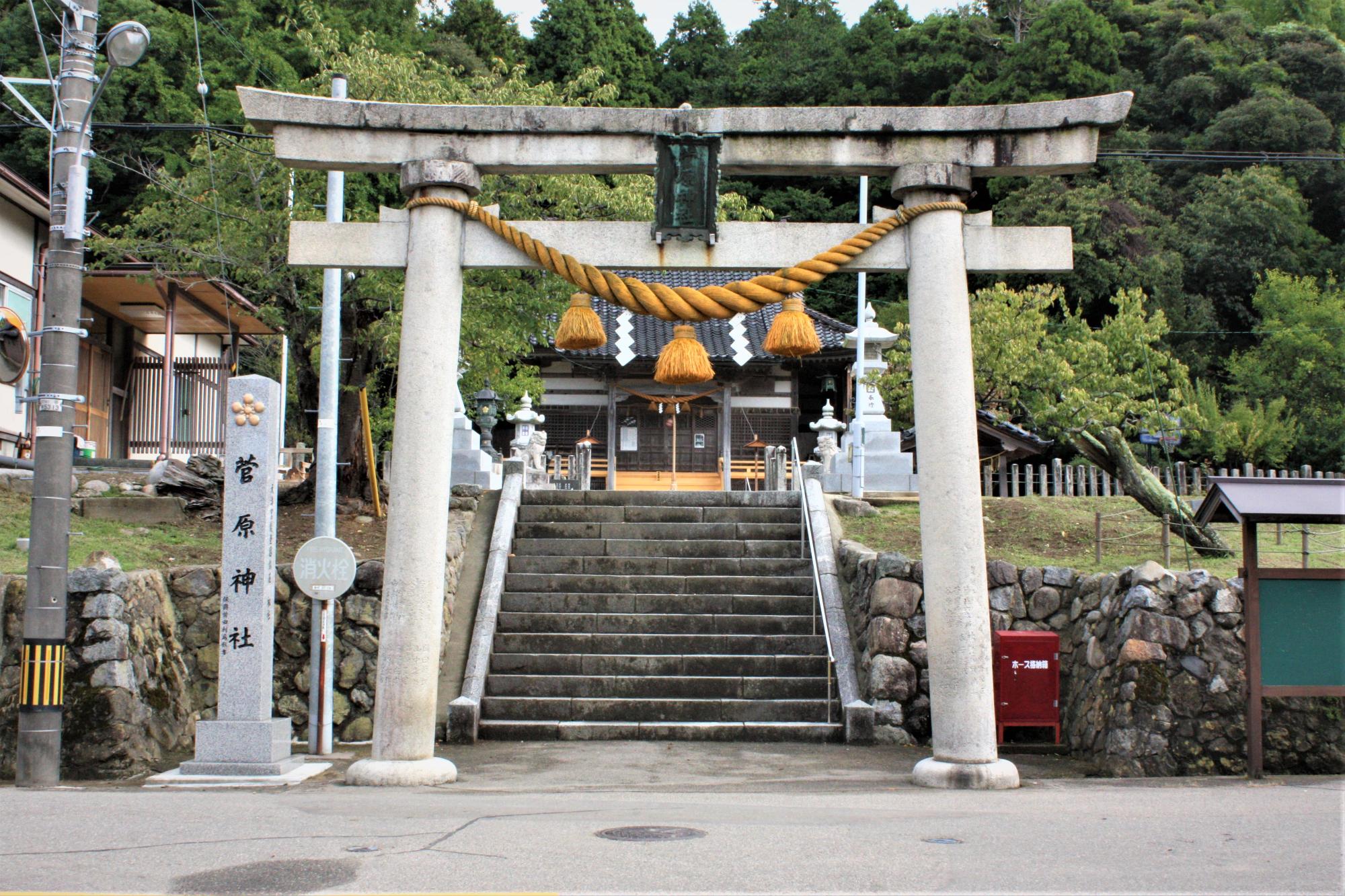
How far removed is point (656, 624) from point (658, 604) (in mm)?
420

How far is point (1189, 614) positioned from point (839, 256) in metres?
4.64

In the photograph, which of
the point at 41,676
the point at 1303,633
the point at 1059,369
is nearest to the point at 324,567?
the point at 41,676

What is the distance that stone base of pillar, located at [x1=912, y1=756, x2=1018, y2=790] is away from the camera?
828cm

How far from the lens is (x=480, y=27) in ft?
121

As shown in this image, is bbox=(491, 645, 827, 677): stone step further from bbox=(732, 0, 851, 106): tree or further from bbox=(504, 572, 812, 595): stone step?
bbox=(732, 0, 851, 106): tree

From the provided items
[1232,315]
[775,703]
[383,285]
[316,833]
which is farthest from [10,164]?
[1232,315]

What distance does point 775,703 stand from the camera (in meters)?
11.8

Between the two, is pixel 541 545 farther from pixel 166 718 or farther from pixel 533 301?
pixel 166 718

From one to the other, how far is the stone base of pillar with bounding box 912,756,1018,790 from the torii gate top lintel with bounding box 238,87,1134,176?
454 centimetres

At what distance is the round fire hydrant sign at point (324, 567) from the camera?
10.5 metres

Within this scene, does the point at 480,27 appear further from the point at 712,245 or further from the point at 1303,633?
the point at 1303,633

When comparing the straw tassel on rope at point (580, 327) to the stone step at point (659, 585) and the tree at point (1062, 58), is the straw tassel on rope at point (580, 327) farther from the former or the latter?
the tree at point (1062, 58)

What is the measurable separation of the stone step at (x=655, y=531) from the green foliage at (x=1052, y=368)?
9.29 m

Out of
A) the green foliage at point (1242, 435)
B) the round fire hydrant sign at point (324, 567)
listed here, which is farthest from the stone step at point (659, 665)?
the green foliage at point (1242, 435)
